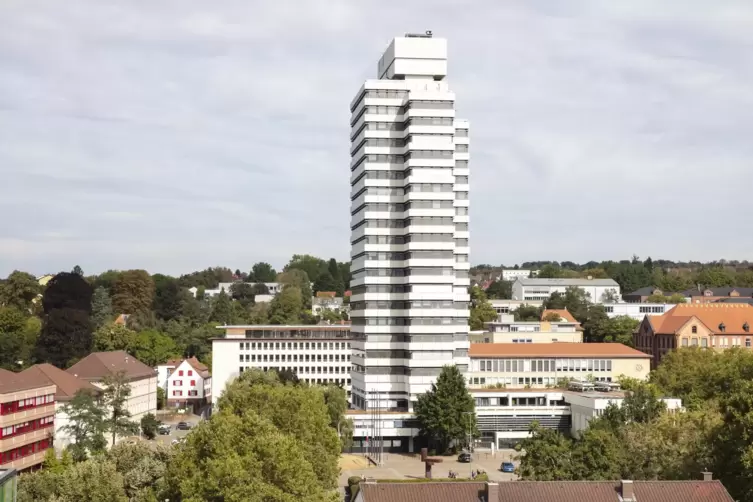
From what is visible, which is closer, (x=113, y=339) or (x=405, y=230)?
(x=405, y=230)

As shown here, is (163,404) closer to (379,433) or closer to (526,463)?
(379,433)

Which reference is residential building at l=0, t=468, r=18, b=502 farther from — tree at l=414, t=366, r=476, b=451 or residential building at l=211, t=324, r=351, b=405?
residential building at l=211, t=324, r=351, b=405

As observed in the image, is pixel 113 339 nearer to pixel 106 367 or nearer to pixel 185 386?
pixel 185 386

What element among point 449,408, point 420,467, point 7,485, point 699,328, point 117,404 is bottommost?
point 420,467

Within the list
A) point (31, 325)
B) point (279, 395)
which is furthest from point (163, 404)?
point (279, 395)

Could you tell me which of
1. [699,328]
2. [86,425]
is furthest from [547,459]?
[699,328]

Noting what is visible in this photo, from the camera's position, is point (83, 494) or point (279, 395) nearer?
point (83, 494)

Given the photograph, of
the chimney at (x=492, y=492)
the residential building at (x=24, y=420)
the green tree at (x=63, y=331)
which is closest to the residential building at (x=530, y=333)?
the green tree at (x=63, y=331)
